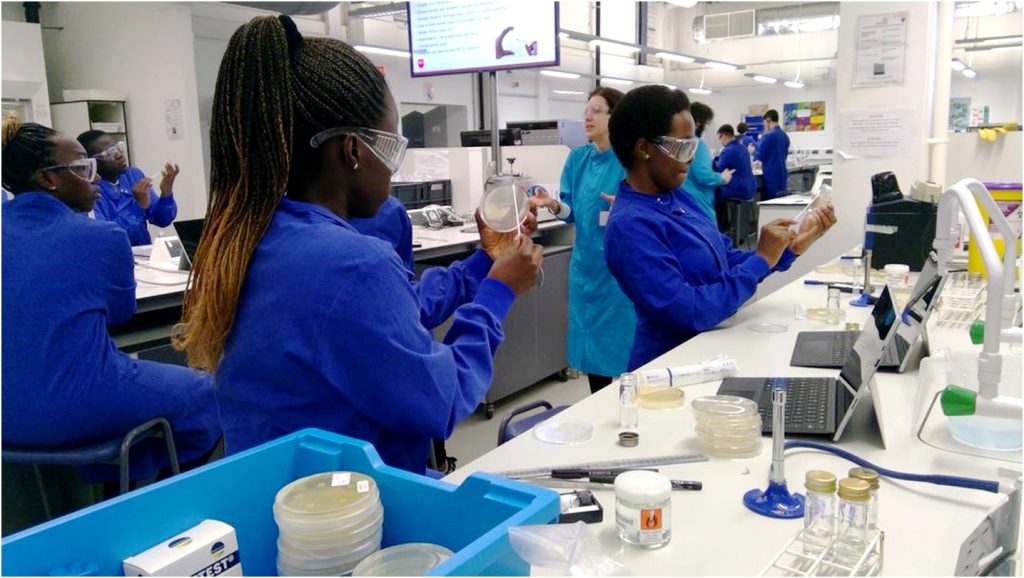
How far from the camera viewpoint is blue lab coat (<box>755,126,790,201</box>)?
8.41m

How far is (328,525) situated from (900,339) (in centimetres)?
145

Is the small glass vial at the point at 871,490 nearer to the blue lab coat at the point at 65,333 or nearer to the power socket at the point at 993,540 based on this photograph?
the power socket at the point at 993,540

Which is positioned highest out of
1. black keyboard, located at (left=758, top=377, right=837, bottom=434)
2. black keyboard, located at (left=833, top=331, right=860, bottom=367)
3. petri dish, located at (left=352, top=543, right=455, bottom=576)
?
petri dish, located at (left=352, top=543, right=455, bottom=576)

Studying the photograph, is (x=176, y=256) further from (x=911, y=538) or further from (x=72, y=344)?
(x=911, y=538)

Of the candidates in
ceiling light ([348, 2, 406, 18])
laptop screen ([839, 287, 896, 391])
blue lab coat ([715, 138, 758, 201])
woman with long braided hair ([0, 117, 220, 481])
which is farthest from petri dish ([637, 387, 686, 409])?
ceiling light ([348, 2, 406, 18])

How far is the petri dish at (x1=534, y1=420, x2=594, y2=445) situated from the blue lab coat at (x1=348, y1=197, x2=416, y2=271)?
1.28m

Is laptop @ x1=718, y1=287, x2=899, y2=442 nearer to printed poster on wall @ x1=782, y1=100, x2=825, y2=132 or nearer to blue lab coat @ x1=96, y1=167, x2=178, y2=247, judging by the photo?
blue lab coat @ x1=96, y1=167, x2=178, y2=247

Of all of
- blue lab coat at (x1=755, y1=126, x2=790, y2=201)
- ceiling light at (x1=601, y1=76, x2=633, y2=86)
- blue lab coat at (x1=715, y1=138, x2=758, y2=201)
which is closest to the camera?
blue lab coat at (x1=715, y1=138, x2=758, y2=201)

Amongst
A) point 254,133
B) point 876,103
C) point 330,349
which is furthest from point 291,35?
point 876,103

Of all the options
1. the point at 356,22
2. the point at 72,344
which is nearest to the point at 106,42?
the point at 356,22

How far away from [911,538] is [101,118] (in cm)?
769

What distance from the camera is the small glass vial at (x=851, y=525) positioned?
0.93 meters

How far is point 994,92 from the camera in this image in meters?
13.9

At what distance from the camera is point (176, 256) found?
3.31m
